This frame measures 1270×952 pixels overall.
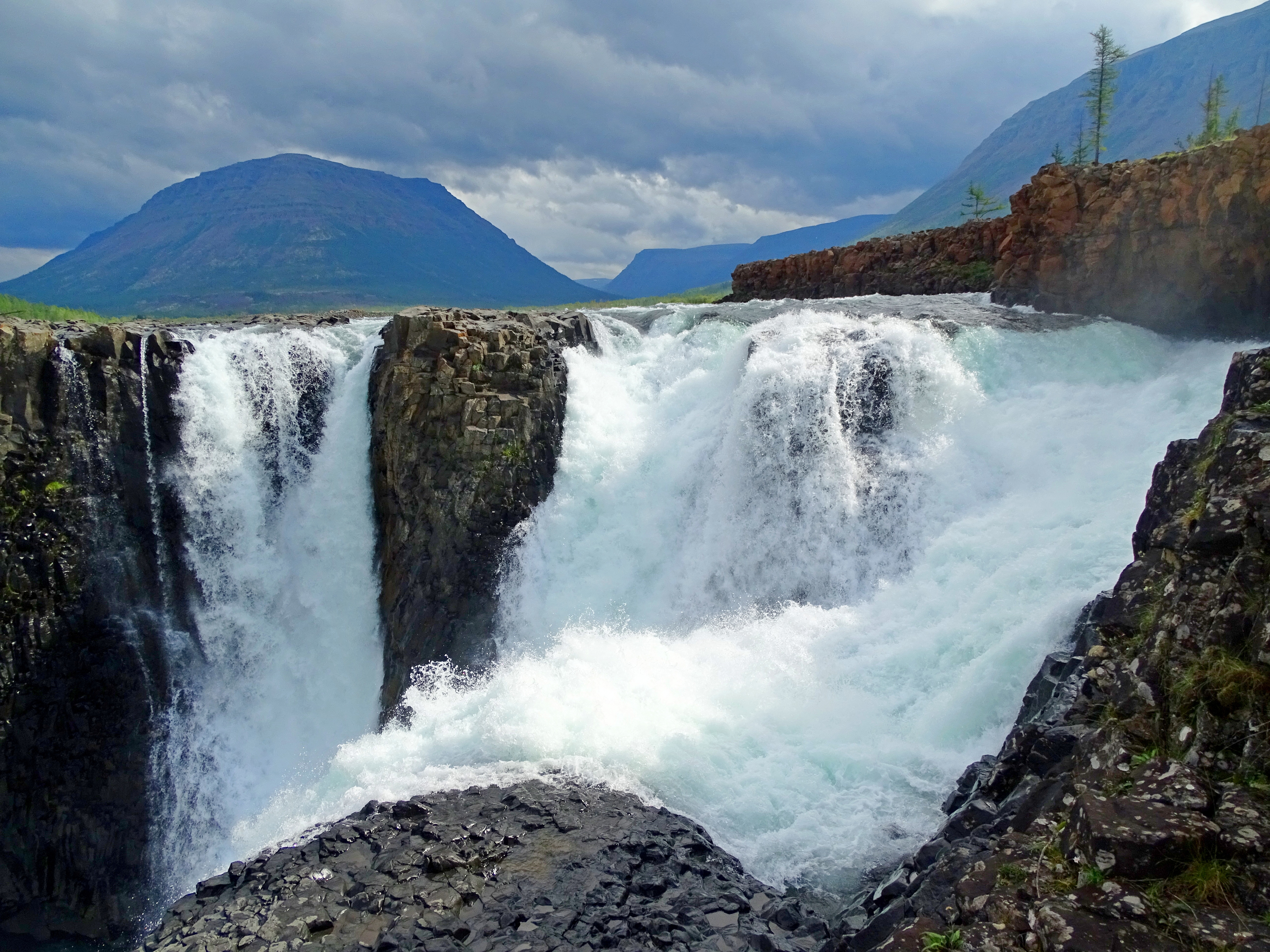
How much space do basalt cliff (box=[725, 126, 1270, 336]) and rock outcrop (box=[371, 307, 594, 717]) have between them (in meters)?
18.6

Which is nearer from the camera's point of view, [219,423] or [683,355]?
[219,423]

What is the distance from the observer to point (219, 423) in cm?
2062

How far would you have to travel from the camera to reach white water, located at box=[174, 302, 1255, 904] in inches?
444

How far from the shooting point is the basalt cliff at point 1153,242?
21.1m

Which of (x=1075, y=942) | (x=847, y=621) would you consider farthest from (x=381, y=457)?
(x=1075, y=942)

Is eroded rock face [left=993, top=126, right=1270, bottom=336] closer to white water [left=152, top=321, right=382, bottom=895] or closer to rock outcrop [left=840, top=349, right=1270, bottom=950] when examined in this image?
rock outcrop [left=840, top=349, right=1270, bottom=950]

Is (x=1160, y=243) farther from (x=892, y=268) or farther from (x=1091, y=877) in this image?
(x=1091, y=877)

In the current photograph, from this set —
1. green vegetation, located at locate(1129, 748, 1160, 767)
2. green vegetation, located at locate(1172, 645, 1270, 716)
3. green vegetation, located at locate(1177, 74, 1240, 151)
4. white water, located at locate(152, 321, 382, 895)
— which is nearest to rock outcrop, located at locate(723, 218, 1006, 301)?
green vegetation, located at locate(1177, 74, 1240, 151)

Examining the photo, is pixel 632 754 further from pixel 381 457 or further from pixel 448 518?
pixel 381 457

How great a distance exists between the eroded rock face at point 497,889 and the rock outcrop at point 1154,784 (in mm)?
1717

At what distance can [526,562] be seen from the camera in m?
20.1

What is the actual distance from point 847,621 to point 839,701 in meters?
2.57

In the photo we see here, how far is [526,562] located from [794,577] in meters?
7.29

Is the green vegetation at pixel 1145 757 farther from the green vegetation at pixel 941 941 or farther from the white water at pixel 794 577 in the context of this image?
the white water at pixel 794 577
